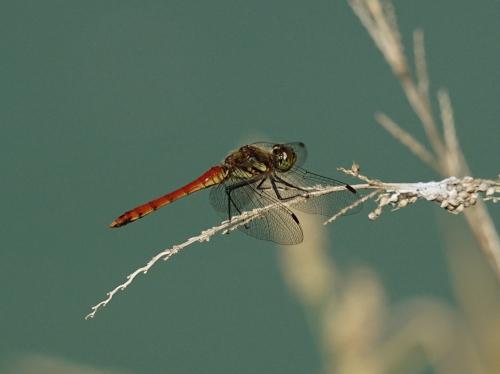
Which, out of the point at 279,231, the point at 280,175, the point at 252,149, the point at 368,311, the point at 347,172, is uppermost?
the point at 252,149

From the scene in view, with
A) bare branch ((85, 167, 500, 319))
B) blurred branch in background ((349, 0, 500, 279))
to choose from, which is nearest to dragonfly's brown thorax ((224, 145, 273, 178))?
blurred branch in background ((349, 0, 500, 279))

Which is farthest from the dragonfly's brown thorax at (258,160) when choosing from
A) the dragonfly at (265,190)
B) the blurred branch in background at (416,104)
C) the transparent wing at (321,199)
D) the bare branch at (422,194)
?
the bare branch at (422,194)

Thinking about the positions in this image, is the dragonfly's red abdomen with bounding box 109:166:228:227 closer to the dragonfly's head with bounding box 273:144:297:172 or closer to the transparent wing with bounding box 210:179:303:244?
the transparent wing with bounding box 210:179:303:244

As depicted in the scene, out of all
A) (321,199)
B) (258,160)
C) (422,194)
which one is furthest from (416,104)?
(258,160)

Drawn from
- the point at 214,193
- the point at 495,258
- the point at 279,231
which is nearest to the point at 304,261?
the point at 279,231

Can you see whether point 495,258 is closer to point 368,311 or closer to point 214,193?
point 368,311

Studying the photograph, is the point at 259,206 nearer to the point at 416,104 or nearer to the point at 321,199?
the point at 321,199

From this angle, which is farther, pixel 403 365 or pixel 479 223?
pixel 403 365
